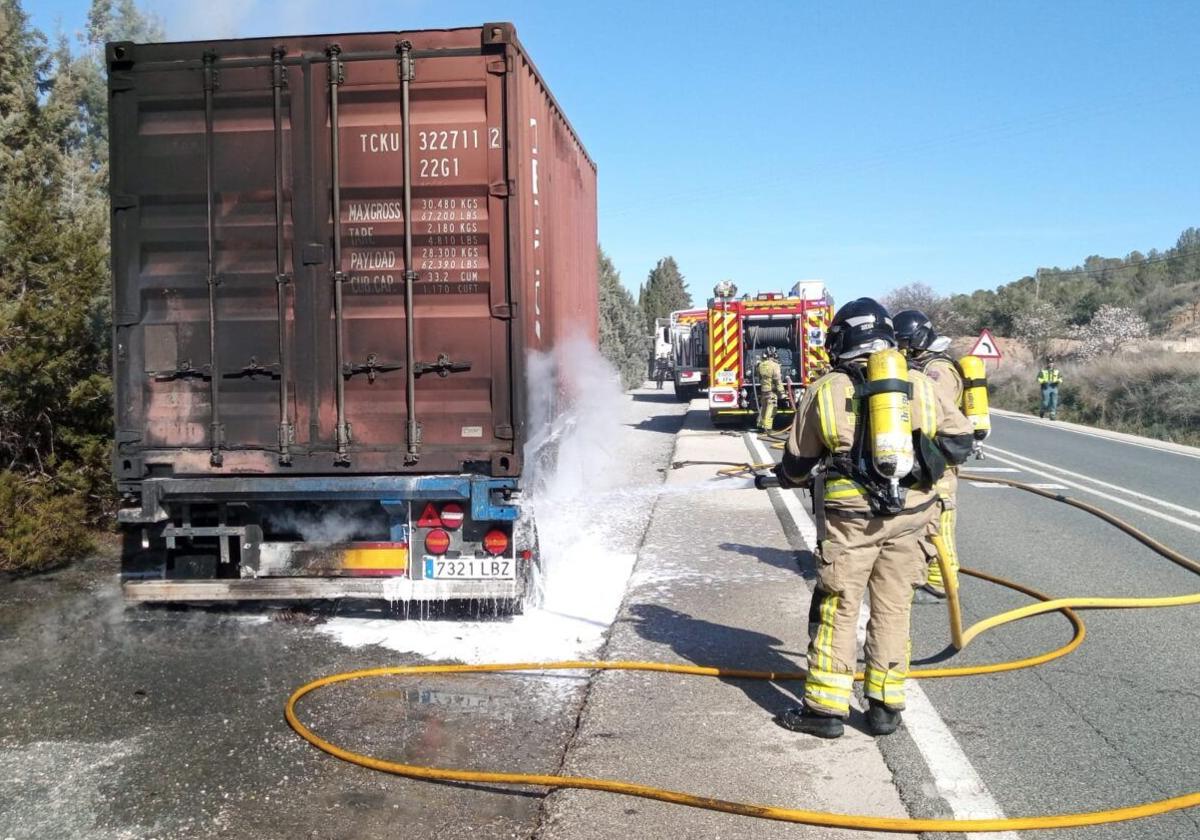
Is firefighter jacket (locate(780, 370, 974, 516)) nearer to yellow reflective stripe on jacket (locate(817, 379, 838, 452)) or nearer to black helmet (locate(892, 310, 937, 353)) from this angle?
yellow reflective stripe on jacket (locate(817, 379, 838, 452))

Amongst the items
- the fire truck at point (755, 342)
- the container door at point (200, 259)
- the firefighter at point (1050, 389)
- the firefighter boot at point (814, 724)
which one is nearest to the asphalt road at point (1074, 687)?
the firefighter boot at point (814, 724)

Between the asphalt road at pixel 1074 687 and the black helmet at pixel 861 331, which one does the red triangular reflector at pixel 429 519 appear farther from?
the asphalt road at pixel 1074 687

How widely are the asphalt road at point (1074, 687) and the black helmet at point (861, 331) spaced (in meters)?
1.63

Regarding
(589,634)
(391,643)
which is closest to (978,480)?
(589,634)

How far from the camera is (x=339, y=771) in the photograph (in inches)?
155

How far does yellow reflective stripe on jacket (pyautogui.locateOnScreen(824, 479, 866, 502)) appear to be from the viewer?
418cm

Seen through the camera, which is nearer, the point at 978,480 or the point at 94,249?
the point at 94,249

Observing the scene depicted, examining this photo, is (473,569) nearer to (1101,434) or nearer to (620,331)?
(1101,434)

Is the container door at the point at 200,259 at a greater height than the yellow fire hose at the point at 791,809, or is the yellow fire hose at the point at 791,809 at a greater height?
the container door at the point at 200,259

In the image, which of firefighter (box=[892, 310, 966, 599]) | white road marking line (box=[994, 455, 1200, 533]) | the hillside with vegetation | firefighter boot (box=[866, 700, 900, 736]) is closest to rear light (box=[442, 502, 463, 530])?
firefighter boot (box=[866, 700, 900, 736])

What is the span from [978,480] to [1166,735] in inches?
309

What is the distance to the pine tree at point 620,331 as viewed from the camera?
1630 inches

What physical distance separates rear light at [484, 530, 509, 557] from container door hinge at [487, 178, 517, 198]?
188cm

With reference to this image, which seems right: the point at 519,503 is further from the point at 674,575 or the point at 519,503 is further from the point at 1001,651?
the point at 1001,651
